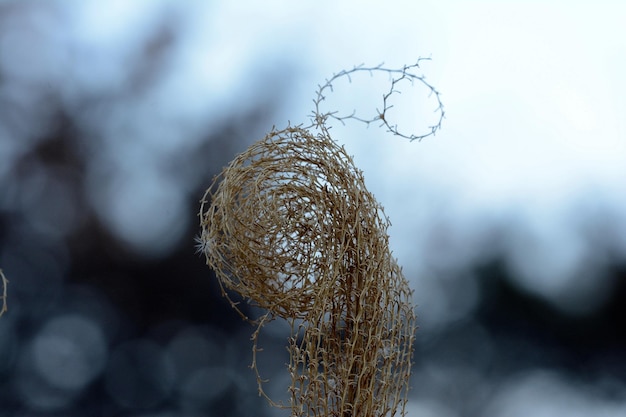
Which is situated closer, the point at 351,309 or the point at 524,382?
the point at 351,309

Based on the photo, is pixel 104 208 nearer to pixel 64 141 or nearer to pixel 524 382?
pixel 64 141

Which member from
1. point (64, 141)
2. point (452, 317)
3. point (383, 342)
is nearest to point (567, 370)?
point (452, 317)

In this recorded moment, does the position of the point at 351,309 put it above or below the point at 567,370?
below

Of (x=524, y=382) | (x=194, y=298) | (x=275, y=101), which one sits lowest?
(x=194, y=298)

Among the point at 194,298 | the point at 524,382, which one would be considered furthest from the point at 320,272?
the point at 524,382
